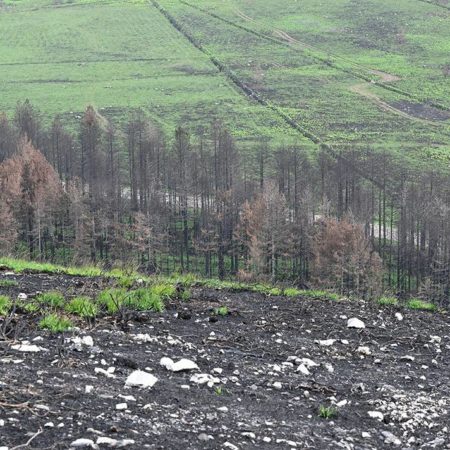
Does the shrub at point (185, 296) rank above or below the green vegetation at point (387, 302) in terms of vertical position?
above

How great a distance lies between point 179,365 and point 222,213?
7050 centimetres

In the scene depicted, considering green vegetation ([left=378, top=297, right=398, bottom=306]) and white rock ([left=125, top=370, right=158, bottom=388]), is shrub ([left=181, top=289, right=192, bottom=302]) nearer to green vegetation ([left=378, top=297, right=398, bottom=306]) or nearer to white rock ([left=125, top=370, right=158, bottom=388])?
white rock ([left=125, top=370, right=158, bottom=388])

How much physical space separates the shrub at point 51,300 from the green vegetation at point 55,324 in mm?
865

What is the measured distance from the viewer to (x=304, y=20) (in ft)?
600

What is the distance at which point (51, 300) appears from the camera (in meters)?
12.4

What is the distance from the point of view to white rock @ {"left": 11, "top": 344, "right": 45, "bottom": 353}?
1012cm

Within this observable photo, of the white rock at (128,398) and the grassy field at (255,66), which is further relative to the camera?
the grassy field at (255,66)

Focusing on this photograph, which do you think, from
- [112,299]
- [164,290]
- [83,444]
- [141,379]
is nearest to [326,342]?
[164,290]

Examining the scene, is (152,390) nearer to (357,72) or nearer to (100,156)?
(100,156)

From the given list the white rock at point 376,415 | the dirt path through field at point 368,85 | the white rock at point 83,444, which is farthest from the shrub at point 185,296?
the dirt path through field at point 368,85

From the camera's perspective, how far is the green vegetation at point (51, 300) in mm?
12266

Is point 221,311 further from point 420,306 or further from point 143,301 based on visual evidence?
point 420,306

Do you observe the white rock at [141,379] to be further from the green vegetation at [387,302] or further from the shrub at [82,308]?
the green vegetation at [387,302]

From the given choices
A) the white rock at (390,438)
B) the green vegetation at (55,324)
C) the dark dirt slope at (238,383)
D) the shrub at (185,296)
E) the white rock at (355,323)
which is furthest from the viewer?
the shrub at (185,296)
